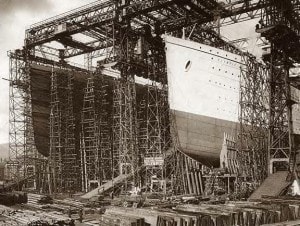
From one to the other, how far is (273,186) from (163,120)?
11715 mm

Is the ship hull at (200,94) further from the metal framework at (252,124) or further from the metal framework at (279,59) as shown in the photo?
the metal framework at (279,59)

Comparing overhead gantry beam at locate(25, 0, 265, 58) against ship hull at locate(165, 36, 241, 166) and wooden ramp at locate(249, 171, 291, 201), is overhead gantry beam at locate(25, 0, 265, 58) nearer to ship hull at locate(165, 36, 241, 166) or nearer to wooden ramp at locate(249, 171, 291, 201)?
ship hull at locate(165, 36, 241, 166)

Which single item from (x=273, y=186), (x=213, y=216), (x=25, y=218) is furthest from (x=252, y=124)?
→ (x=25, y=218)

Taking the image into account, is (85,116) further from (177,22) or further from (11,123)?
(177,22)

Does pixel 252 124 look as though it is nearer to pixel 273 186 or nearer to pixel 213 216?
pixel 273 186

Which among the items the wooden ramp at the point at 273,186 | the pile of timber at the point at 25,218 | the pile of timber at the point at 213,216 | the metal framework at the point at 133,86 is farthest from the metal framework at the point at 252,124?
the pile of timber at the point at 25,218

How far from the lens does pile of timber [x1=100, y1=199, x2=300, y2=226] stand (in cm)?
991

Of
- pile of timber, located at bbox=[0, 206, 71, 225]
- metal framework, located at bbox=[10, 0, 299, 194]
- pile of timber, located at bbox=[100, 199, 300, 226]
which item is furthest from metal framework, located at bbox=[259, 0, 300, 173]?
pile of timber, located at bbox=[0, 206, 71, 225]

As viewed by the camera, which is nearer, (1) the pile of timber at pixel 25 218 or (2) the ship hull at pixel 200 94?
(1) the pile of timber at pixel 25 218

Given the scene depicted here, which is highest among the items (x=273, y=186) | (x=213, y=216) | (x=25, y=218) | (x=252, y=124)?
(x=252, y=124)

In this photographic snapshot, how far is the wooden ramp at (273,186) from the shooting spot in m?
15.1

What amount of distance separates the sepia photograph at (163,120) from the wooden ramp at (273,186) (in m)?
0.04

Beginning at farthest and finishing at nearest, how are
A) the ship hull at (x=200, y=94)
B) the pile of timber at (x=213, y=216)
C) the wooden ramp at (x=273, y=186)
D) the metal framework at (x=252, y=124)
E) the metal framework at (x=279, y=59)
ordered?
the metal framework at (x=252, y=124) → the ship hull at (x=200, y=94) → the metal framework at (x=279, y=59) → the wooden ramp at (x=273, y=186) → the pile of timber at (x=213, y=216)

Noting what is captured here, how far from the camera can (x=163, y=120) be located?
2633 centimetres
